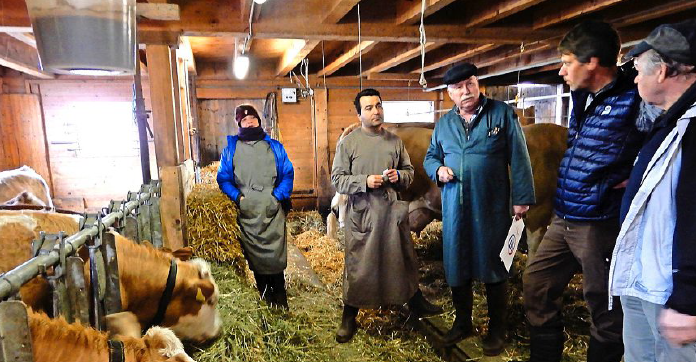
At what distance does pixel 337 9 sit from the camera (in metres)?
3.33

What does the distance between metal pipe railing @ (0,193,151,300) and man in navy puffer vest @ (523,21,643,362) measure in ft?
6.83

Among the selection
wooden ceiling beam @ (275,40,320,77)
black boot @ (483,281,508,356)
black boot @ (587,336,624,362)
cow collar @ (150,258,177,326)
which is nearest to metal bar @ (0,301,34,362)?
cow collar @ (150,258,177,326)

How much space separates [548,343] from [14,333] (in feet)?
7.65

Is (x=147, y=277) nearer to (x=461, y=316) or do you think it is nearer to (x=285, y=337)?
(x=285, y=337)

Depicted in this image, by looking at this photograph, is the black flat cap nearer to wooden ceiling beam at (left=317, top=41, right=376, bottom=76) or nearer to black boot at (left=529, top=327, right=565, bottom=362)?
black boot at (left=529, top=327, right=565, bottom=362)

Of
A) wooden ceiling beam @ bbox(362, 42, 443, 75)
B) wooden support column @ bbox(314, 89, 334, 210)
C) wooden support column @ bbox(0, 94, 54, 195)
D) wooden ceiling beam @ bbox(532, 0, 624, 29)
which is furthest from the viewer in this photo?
wooden support column @ bbox(314, 89, 334, 210)

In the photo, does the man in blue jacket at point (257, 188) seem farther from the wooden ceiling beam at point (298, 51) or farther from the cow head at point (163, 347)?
the cow head at point (163, 347)

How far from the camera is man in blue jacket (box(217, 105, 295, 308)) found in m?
3.28

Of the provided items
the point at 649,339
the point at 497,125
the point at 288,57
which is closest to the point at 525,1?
the point at 497,125

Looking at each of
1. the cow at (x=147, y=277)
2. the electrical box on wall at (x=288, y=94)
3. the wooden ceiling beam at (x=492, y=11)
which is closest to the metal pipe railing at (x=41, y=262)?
the cow at (x=147, y=277)

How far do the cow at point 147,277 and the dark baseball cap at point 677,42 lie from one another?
208cm

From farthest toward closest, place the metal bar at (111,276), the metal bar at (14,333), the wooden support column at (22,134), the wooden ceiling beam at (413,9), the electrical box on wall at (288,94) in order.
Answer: the electrical box on wall at (288,94), the wooden support column at (22,134), the wooden ceiling beam at (413,9), the metal bar at (111,276), the metal bar at (14,333)

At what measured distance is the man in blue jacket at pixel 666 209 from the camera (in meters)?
1.20

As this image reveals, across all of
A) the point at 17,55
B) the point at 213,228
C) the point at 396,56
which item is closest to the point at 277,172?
the point at 213,228
